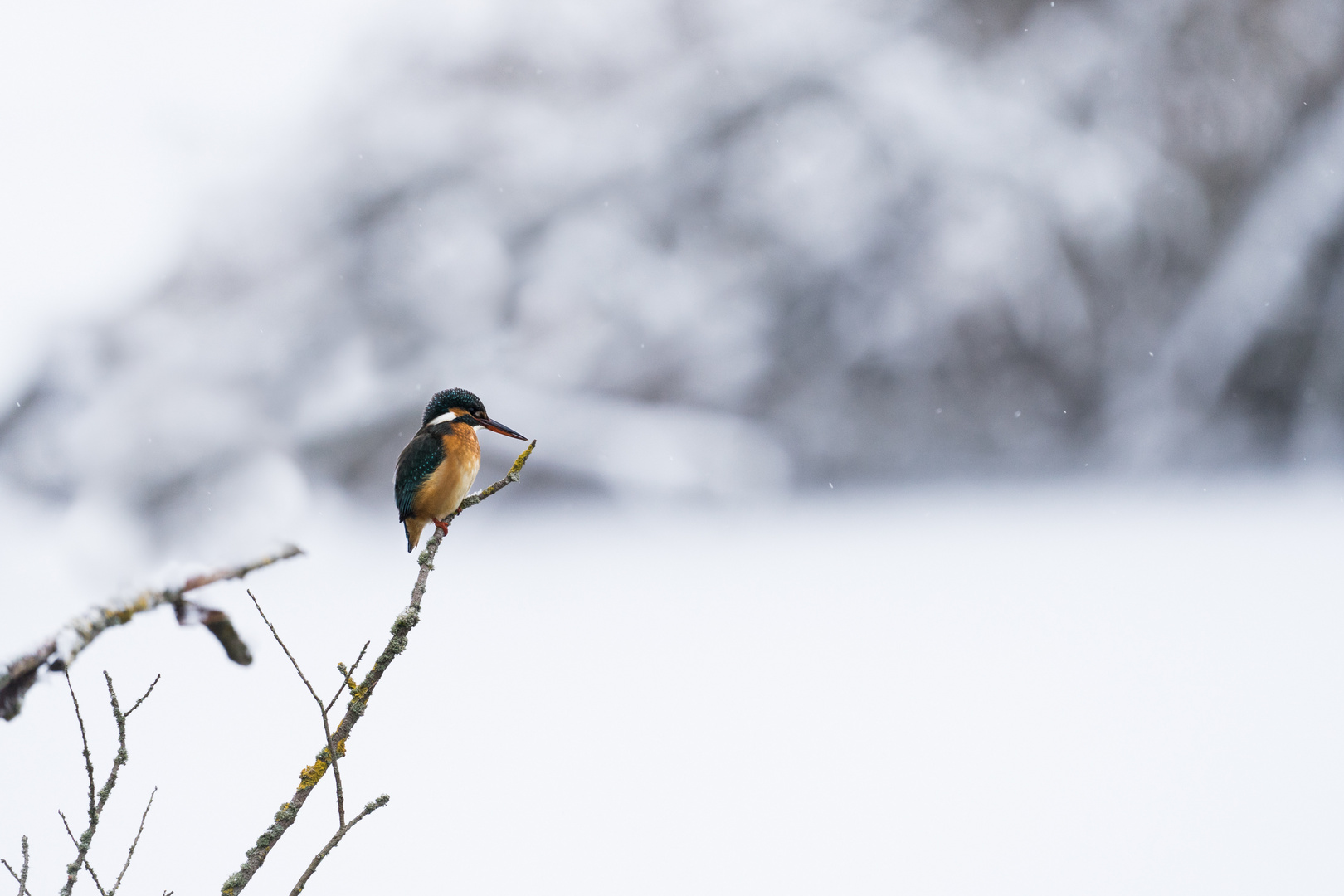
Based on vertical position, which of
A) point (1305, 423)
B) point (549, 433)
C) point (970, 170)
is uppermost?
point (970, 170)

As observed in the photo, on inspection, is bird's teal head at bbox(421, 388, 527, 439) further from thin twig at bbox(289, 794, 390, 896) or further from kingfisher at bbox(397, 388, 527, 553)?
thin twig at bbox(289, 794, 390, 896)

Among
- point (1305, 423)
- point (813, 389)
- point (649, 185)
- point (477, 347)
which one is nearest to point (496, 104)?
point (649, 185)

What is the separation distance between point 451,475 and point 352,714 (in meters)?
0.40

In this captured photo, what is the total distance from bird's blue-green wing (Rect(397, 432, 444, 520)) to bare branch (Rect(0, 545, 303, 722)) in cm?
54

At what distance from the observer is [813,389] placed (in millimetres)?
4727

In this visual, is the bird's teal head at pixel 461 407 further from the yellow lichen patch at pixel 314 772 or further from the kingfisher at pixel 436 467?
the yellow lichen patch at pixel 314 772

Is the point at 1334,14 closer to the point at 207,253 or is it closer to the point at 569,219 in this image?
the point at 569,219

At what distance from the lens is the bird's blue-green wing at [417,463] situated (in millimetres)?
832

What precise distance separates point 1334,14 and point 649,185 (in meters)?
4.05

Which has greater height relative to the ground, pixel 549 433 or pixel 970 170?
pixel 970 170

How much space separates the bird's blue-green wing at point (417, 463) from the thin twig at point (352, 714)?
262 mm

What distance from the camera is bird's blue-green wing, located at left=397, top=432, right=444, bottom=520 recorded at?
2.73ft

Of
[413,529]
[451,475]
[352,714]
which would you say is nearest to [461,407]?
[451,475]

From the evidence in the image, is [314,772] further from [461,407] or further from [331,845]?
[461,407]
